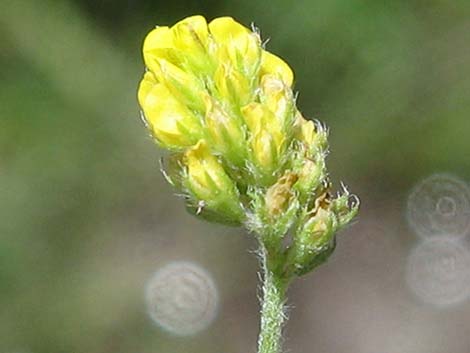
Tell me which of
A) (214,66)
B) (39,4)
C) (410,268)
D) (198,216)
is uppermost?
(39,4)

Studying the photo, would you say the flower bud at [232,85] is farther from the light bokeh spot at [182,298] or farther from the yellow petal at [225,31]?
the light bokeh spot at [182,298]

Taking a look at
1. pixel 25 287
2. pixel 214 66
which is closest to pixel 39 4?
pixel 25 287

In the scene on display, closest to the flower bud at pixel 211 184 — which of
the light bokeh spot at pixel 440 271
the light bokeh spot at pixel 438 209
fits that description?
the light bokeh spot at pixel 438 209

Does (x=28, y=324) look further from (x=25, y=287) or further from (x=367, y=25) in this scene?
(x=367, y=25)

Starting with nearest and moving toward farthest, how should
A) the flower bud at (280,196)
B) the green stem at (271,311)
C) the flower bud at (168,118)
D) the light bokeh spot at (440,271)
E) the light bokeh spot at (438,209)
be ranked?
1. the green stem at (271,311)
2. the flower bud at (280,196)
3. the flower bud at (168,118)
4. the light bokeh spot at (438,209)
5. the light bokeh spot at (440,271)

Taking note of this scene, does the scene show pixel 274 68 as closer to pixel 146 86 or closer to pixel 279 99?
pixel 279 99

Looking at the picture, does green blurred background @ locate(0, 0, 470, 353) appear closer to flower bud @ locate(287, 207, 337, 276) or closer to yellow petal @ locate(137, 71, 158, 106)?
yellow petal @ locate(137, 71, 158, 106)

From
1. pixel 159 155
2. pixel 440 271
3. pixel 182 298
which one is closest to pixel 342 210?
pixel 182 298
